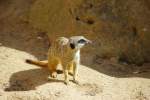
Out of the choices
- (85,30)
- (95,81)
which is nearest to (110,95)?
(95,81)

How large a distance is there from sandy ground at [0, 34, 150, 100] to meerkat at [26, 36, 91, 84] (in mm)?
139

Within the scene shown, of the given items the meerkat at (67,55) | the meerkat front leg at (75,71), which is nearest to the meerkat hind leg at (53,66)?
the meerkat at (67,55)

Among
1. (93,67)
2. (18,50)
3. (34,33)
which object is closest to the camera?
(93,67)

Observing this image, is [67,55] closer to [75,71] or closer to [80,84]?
[75,71]

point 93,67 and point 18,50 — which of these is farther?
point 18,50

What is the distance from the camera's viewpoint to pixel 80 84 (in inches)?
225

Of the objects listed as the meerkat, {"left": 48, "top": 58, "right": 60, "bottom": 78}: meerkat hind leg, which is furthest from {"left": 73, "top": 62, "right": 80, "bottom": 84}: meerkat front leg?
{"left": 48, "top": 58, "right": 60, "bottom": 78}: meerkat hind leg

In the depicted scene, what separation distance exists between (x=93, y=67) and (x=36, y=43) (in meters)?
1.29

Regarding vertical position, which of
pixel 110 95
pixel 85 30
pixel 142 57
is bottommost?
pixel 110 95

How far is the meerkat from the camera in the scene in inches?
217

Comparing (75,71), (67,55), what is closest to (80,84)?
(75,71)

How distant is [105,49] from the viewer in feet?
21.3

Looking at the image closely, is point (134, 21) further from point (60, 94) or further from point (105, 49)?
point (60, 94)

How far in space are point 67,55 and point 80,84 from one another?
0.45 metres
